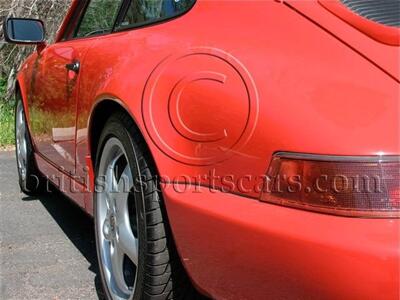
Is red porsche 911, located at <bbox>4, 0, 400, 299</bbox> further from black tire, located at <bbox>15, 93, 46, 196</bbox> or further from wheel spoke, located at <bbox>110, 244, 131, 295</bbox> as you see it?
black tire, located at <bbox>15, 93, 46, 196</bbox>

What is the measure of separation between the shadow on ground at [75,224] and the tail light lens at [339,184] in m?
1.58

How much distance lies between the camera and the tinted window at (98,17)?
2.96 m

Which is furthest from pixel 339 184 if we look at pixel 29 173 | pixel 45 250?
pixel 29 173

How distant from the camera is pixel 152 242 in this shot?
2.00 meters

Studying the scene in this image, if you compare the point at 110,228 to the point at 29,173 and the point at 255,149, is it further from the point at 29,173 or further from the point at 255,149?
the point at 29,173

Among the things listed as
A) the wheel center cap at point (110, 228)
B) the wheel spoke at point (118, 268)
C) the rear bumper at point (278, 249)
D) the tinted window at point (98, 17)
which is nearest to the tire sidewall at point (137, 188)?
the rear bumper at point (278, 249)

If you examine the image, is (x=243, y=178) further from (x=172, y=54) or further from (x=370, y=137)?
(x=172, y=54)

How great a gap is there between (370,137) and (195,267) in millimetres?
762

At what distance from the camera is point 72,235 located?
12.1 ft

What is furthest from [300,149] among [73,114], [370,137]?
[73,114]

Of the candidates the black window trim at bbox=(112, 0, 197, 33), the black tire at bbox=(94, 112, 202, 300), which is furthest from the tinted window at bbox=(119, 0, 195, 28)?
the black tire at bbox=(94, 112, 202, 300)

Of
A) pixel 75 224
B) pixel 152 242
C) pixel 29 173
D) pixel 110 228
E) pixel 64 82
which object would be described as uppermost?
pixel 64 82

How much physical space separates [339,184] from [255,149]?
27 cm

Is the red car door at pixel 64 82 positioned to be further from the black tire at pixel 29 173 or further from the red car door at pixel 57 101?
the black tire at pixel 29 173
